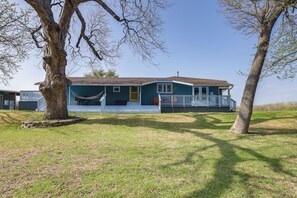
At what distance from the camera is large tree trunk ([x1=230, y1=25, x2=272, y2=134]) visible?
8188 mm

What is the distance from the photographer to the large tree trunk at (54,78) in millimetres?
10141

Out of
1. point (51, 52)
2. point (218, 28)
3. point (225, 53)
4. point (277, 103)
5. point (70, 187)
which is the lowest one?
point (70, 187)

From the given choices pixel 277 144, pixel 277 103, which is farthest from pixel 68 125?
pixel 277 103

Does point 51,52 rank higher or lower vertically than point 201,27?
lower

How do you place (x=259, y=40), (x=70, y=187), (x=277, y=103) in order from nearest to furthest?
(x=70, y=187) < (x=259, y=40) < (x=277, y=103)

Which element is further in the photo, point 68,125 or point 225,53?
point 225,53

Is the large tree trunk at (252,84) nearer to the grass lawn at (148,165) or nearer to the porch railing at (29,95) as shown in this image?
the grass lawn at (148,165)

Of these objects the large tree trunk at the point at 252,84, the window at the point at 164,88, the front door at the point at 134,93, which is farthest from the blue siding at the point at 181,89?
the large tree trunk at the point at 252,84

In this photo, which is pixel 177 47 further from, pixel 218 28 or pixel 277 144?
pixel 277 144

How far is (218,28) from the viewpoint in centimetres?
1502

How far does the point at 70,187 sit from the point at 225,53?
16250 millimetres

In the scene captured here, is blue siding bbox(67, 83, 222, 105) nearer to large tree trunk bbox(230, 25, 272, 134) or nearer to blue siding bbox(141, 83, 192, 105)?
blue siding bbox(141, 83, 192, 105)

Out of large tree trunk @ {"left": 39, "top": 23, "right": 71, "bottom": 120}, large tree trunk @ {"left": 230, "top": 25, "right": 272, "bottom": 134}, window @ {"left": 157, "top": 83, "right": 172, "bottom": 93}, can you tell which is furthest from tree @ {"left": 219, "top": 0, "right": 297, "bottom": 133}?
window @ {"left": 157, "top": 83, "right": 172, "bottom": 93}

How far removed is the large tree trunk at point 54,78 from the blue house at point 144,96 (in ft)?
21.3
